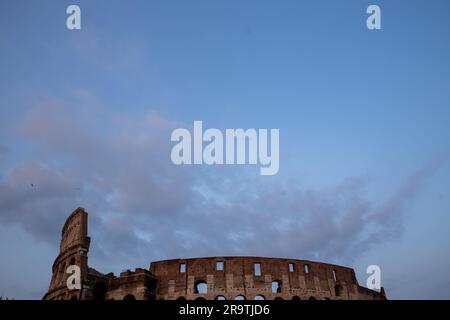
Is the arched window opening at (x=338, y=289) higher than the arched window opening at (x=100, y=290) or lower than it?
higher

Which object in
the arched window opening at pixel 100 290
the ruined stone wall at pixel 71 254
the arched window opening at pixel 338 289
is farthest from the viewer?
the arched window opening at pixel 338 289

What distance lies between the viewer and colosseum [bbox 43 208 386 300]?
82.1 ft

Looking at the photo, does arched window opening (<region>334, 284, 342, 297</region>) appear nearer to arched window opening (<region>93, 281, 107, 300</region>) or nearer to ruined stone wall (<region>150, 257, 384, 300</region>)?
ruined stone wall (<region>150, 257, 384, 300</region>)

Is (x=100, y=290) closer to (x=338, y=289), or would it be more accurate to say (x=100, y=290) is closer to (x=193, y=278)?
(x=193, y=278)

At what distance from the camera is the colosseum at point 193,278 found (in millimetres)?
25031

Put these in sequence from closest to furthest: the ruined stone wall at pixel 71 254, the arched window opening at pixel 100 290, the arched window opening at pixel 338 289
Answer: the ruined stone wall at pixel 71 254 < the arched window opening at pixel 100 290 < the arched window opening at pixel 338 289

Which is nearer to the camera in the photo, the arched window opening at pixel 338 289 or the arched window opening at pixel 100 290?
the arched window opening at pixel 100 290

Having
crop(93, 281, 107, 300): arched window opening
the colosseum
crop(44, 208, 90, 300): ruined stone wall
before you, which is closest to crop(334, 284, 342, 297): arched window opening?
the colosseum

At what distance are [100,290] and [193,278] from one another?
6.75m

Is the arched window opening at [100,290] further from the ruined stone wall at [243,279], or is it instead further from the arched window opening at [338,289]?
the arched window opening at [338,289]

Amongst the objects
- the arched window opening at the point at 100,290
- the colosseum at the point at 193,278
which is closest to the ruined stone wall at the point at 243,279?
the colosseum at the point at 193,278
